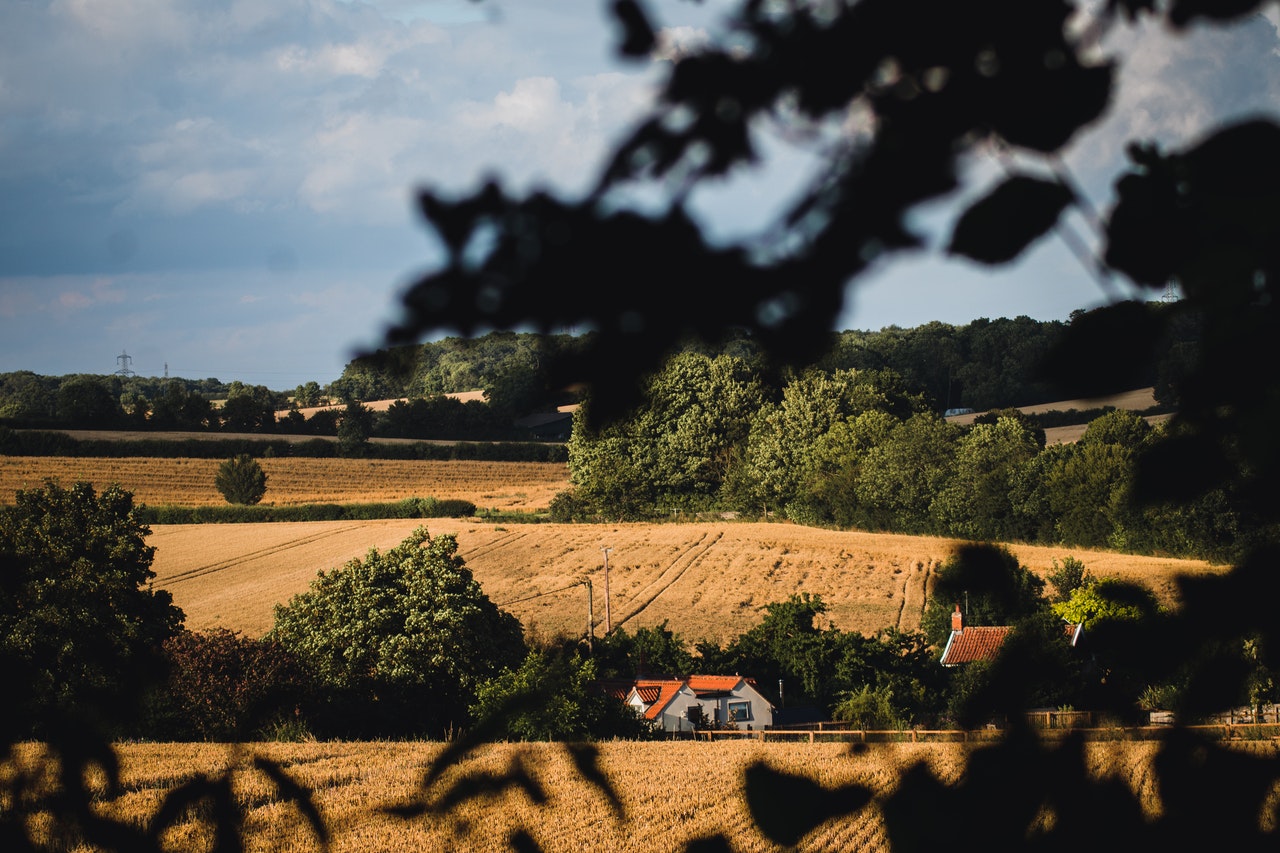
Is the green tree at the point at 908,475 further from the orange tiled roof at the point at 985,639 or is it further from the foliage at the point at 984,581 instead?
the foliage at the point at 984,581

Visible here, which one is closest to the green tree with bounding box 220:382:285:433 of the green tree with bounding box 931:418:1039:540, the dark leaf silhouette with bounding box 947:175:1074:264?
the green tree with bounding box 931:418:1039:540

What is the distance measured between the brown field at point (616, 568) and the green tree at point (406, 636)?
847 cm

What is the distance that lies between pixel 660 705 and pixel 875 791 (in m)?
25.8

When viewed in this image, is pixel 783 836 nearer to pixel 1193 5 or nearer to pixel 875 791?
pixel 875 791

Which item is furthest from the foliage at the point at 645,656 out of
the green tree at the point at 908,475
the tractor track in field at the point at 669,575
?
the green tree at the point at 908,475

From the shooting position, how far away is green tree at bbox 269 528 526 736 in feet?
82.4

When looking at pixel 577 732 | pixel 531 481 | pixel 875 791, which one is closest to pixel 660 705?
pixel 577 732

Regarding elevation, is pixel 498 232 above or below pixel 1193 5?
below

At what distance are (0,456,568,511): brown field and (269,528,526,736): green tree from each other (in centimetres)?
3757

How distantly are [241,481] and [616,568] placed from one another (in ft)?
96.8

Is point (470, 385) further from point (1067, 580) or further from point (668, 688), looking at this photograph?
point (668, 688)

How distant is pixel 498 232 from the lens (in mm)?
1104

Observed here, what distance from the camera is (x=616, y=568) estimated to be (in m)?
48.9

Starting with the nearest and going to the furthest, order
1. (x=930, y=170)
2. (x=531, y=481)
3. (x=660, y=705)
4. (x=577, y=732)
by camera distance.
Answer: (x=930, y=170)
(x=577, y=732)
(x=660, y=705)
(x=531, y=481)
